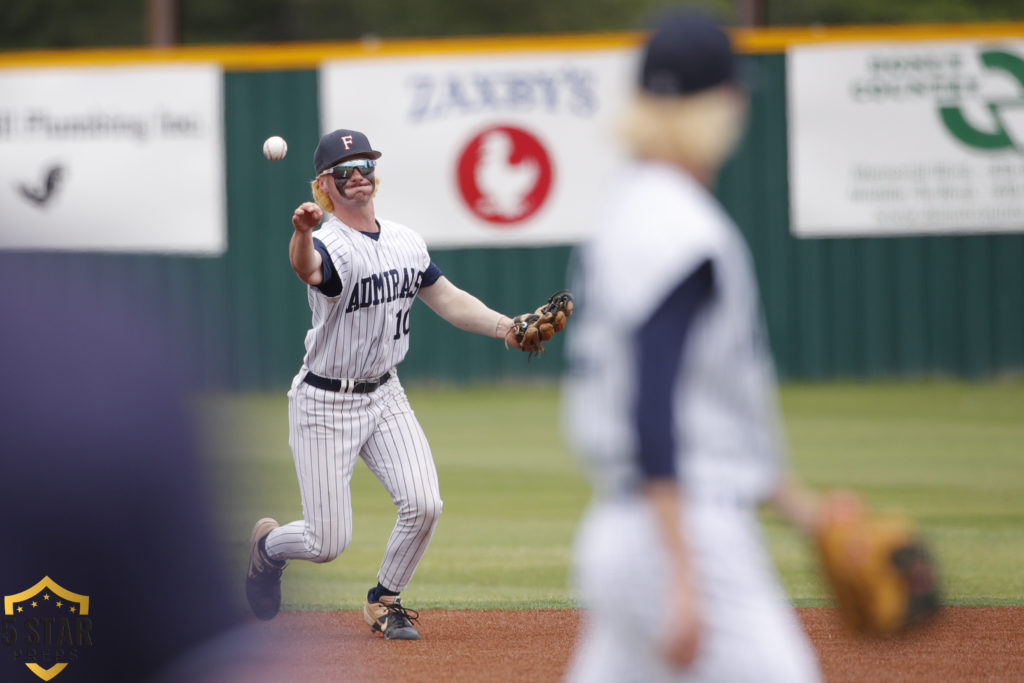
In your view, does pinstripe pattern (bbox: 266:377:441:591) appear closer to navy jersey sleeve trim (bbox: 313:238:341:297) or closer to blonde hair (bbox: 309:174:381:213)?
navy jersey sleeve trim (bbox: 313:238:341:297)

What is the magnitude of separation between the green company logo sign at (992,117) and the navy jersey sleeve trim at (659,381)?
46.8 feet

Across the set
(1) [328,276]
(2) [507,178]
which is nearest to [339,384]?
(1) [328,276]

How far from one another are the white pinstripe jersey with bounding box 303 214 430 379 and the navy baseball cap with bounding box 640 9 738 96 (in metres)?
3.21

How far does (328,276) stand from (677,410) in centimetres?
334

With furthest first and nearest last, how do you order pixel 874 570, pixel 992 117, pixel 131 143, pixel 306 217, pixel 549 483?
pixel 131 143 < pixel 992 117 < pixel 549 483 < pixel 306 217 < pixel 874 570

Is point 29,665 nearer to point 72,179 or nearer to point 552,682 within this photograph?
point 552,682

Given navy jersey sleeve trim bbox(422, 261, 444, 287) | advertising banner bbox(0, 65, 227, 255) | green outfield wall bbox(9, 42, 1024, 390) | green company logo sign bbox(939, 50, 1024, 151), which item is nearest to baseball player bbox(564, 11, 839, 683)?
navy jersey sleeve trim bbox(422, 261, 444, 287)

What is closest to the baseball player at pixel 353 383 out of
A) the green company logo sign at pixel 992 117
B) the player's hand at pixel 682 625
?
the player's hand at pixel 682 625

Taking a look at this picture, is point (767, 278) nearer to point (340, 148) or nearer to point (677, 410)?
point (340, 148)

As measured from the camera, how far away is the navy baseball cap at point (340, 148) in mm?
5965

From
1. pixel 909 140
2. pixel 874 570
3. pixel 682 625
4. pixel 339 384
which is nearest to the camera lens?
pixel 682 625

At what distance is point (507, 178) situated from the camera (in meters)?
16.5

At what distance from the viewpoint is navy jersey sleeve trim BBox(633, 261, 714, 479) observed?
2557 mm

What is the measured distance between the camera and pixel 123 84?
54.8 feet
